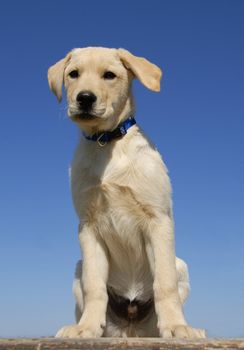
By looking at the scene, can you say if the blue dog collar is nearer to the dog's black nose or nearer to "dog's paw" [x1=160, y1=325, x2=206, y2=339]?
the dog's black nose

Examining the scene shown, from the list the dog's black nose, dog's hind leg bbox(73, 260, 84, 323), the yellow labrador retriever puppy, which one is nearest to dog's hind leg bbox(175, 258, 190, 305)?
the yellow labrador retriever puppy

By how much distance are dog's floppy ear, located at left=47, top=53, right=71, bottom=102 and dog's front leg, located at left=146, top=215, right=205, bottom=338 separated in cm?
173

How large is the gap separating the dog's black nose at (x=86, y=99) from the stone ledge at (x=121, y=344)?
7.30 ft

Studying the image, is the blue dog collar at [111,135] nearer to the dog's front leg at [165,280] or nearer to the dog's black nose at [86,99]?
the dog's black nose at [86,99]

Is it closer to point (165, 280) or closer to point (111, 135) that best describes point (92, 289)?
point (165, 280)

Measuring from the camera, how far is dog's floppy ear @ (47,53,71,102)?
5.88 m

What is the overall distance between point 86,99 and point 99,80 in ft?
1.19

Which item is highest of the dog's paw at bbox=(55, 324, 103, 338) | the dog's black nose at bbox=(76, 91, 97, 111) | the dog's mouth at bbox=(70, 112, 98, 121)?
the dog's black nose at bbox=(76, 91, 97, 111)

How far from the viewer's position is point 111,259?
571 cm

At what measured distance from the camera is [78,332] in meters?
4.80

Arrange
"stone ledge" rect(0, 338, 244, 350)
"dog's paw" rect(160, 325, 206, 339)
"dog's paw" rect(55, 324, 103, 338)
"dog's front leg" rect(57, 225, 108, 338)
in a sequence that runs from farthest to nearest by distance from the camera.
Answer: "dog's front leg" rect(57, 225, 108, 338) → "dog's paw" rect(55, 324, 103, 338) → "dog's paw" rect(160, 325, 206, 339) → "stone ledge" rect(0, 338, 244, 350)

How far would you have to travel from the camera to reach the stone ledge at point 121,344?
3660 mm

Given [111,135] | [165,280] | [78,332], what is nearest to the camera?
[78,332]

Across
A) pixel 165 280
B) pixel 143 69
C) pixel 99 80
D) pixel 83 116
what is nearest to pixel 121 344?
pixel 165 280
